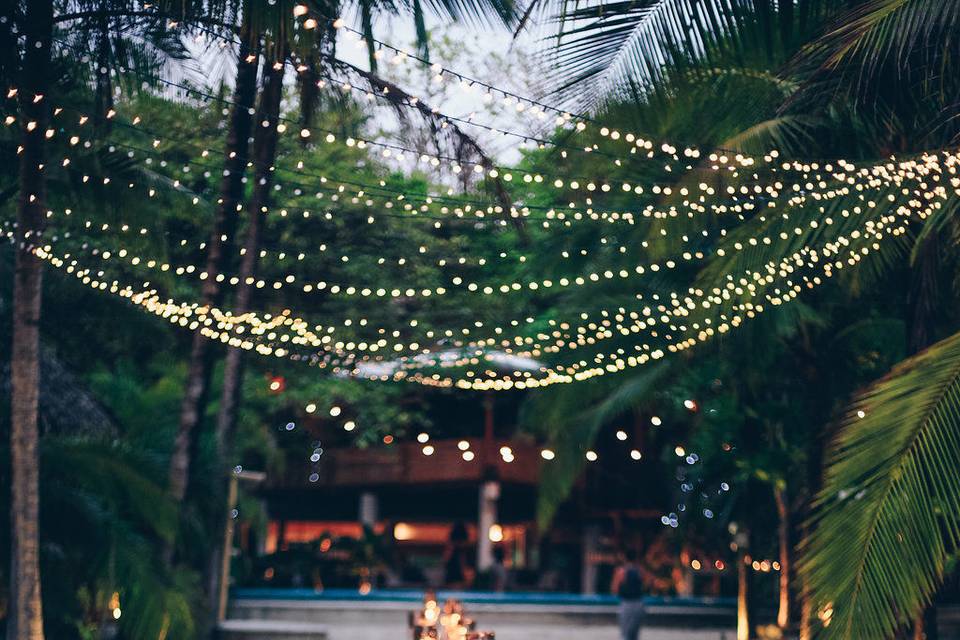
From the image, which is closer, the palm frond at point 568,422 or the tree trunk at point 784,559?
the tree trunk at point 784,559

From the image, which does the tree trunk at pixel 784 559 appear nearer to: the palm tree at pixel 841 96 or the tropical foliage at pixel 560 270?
the tropical foliage at pixel 560 270

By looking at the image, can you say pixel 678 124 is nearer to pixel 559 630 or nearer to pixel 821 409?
pixel 821 409

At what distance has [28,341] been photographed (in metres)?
9.51

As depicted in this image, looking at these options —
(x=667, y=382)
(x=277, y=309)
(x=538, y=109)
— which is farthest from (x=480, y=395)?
(x=538, y=109)

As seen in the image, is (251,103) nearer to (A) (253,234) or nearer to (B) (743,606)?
(A) (253,234)

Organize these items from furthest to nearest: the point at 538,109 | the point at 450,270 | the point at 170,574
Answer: the point at 450,270, the point at 170,574, the point at 538,109

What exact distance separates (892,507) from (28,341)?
6.77 metres

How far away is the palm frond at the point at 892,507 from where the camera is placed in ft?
16.1

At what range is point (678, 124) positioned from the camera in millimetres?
9750

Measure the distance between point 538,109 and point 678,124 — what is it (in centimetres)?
305

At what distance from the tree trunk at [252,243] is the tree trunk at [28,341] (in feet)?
7.14

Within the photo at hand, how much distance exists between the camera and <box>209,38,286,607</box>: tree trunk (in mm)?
11750

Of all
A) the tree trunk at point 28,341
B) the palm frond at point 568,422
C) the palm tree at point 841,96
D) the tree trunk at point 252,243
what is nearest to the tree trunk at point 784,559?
the palm frond at point 568,422

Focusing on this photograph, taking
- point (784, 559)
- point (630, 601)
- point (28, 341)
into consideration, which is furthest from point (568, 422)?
point (28, 341)
